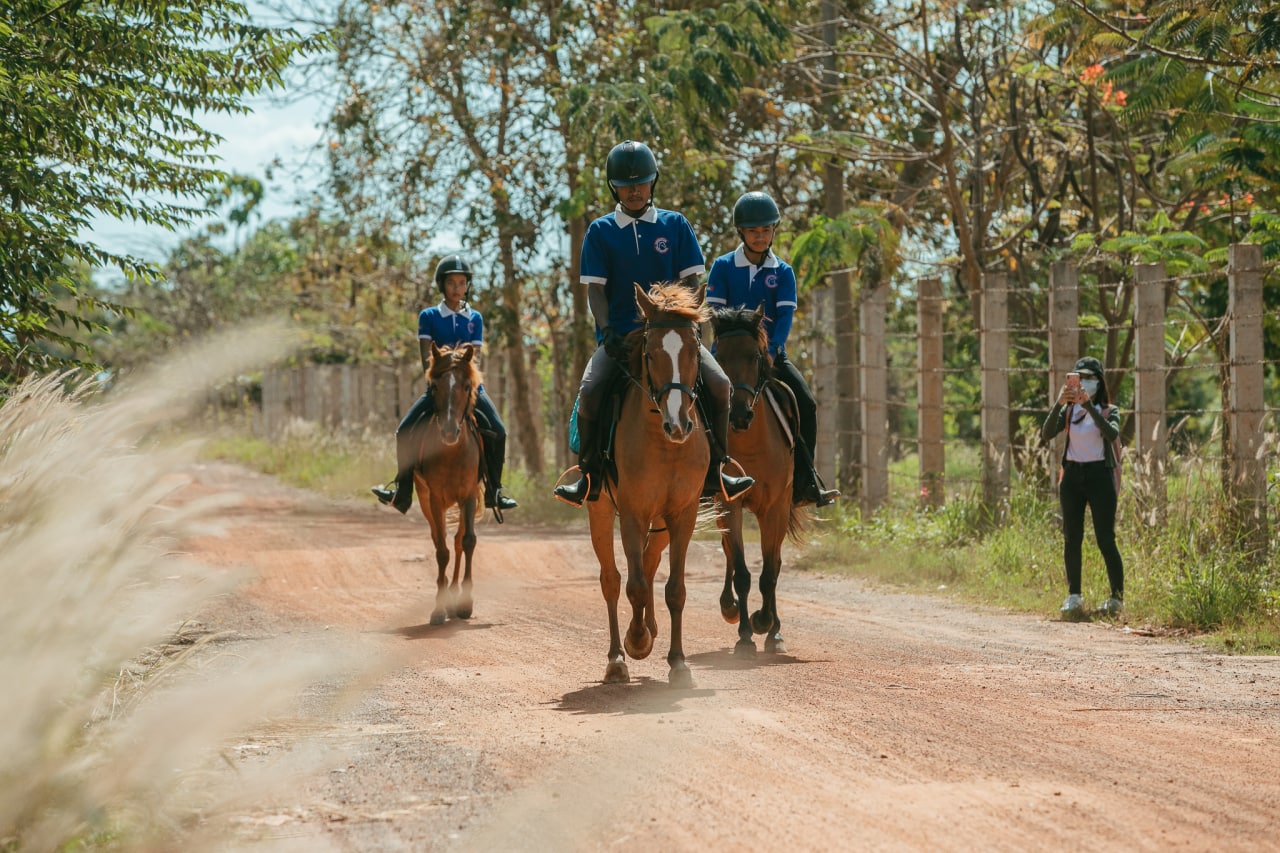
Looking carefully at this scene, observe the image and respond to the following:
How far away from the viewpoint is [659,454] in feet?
24.8

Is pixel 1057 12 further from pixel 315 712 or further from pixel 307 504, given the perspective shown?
pixel 307 504

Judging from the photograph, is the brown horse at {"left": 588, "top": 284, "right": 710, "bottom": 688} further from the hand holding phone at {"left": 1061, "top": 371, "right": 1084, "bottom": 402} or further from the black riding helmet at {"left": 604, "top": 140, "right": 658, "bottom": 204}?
the hand holding phone at {"left": 1061, "top": 371, "right": 1084, "bottom": 402}

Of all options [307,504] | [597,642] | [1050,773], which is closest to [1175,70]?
[597,642]

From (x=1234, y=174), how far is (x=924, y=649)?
7.12m

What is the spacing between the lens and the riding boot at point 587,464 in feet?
25.9

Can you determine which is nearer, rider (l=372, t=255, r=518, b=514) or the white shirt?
the white shirt

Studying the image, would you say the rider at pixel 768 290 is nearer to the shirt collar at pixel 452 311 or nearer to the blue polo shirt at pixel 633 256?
the blue polo shirt at pixel 633 256

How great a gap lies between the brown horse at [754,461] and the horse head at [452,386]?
9.04 ft

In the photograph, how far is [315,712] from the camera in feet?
23.1

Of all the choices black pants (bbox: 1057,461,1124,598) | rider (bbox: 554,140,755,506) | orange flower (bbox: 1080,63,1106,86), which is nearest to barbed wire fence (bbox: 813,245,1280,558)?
black pants (bbox: 1057,461,1124,598)

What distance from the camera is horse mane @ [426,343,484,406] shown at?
11539mm

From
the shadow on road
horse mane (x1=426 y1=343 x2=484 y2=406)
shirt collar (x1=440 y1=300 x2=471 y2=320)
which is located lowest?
the shadow on road

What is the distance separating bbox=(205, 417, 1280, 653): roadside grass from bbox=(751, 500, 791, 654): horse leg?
1007 millimetres

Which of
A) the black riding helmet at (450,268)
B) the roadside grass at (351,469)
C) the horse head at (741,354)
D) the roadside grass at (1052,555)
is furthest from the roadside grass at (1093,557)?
the roadside grass at (351,469)
